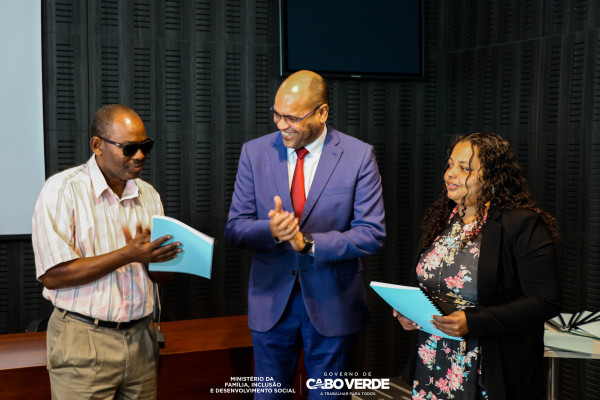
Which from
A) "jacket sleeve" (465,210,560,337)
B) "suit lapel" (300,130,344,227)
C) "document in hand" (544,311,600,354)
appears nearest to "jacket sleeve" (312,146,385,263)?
"suit lapel" (300,130,344,227)

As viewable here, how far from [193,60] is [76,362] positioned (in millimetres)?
2481

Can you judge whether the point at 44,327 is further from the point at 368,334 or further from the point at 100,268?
the point at 368,334

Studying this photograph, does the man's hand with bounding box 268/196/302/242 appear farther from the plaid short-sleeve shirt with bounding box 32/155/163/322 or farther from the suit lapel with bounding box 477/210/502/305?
the suit lapel with bounding box 477/210/502/305

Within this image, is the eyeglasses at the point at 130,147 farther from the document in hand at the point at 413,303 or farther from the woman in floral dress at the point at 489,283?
the woman in floral dress at the point at 489,283

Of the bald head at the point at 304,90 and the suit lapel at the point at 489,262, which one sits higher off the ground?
the bald head at the point at 304,90

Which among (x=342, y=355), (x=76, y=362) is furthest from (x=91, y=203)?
(x=342, y=355)

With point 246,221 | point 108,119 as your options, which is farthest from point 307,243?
point 108,119

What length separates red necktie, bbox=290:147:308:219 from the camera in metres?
2.71

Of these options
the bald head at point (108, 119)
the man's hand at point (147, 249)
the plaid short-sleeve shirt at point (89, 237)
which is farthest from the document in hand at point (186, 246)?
the bald head at point (108, 119)

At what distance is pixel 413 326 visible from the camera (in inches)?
97.2

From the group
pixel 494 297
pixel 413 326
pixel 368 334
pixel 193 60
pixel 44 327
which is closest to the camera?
pixel 494 297

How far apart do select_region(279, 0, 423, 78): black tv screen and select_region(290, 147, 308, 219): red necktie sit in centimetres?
179

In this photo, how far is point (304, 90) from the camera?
2631 millimetres

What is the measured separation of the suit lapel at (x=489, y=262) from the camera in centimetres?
222
